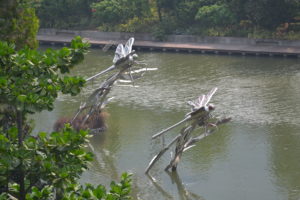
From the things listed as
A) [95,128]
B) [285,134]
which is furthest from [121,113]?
[285,134]

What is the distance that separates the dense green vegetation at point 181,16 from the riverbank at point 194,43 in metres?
0.56

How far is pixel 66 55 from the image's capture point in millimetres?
11984

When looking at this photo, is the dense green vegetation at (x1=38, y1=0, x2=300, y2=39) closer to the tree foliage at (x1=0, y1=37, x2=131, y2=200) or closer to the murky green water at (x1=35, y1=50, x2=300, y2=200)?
the murky green water at (x1=35, y1=50, x2=300, y2=200)

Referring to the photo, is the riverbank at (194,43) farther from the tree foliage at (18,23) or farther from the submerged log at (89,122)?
the tree foliage at (18,23)

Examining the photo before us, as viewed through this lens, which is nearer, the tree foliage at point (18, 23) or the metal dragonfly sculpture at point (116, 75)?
the tree foliage at point (18, 23)

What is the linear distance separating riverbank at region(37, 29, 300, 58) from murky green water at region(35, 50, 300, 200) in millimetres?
2215

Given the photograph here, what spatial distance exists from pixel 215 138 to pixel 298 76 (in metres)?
13.6

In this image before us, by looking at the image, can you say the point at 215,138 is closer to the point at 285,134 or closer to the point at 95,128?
the point at 285,134

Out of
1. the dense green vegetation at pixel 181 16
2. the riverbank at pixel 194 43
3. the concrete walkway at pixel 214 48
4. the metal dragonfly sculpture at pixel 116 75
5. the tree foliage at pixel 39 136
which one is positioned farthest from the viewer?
the dense green vegetation at pixel 181 16

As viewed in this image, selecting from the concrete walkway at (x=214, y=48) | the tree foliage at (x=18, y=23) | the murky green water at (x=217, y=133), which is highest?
the tree foliage at (x=18, y=23)

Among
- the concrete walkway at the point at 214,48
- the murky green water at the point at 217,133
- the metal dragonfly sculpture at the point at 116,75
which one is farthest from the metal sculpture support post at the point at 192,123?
the concrete walkway at the point at 214,48

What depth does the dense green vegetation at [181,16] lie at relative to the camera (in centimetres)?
4844

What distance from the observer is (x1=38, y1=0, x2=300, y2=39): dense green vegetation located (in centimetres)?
4844

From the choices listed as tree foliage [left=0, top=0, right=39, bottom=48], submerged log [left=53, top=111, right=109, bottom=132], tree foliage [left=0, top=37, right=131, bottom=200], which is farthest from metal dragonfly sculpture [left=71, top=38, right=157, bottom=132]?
tree foliage [left=0, top=37, right=131, bottom=200]
